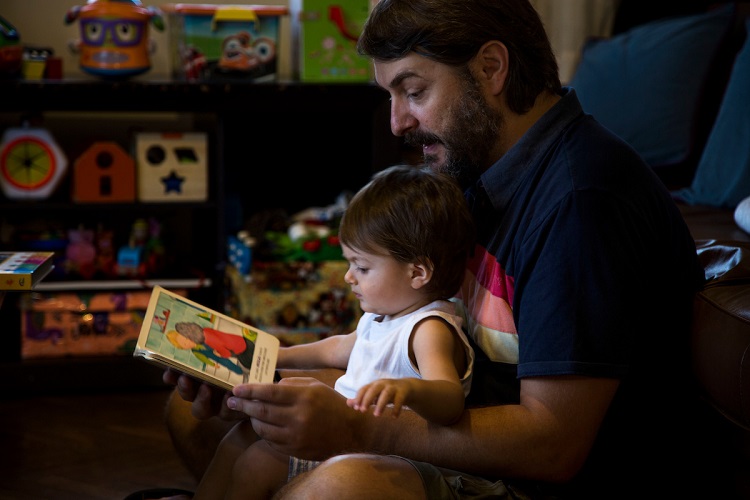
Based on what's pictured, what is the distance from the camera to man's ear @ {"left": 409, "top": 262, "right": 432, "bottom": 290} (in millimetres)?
1391

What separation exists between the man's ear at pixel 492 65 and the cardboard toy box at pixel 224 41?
Answer: 1.56m

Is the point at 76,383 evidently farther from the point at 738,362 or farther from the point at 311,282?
the point at 738,362

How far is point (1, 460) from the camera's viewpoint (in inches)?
88.4

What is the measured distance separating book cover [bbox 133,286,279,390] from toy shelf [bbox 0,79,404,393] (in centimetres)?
138

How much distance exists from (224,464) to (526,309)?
55 cm

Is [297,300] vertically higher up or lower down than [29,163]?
lower down

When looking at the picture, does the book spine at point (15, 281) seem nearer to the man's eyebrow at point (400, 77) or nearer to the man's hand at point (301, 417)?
the man's hand at point (301, 417)

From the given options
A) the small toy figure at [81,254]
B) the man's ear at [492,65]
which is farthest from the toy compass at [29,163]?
the man's ear at [492,65]

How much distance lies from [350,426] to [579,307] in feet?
1.10

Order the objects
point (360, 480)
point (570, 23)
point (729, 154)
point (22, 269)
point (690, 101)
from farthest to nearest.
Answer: point (570, 23) < point (690, 101) < point (729, 154) < point (22, 269) < point (360, 480)

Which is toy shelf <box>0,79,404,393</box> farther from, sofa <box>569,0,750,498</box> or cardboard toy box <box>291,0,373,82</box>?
sofa <box>569,0,750,498</box>

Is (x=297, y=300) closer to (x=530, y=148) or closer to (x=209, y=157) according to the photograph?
(x=209, y=157)

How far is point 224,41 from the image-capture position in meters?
2.83

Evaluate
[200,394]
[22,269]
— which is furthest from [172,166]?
[200,394]
